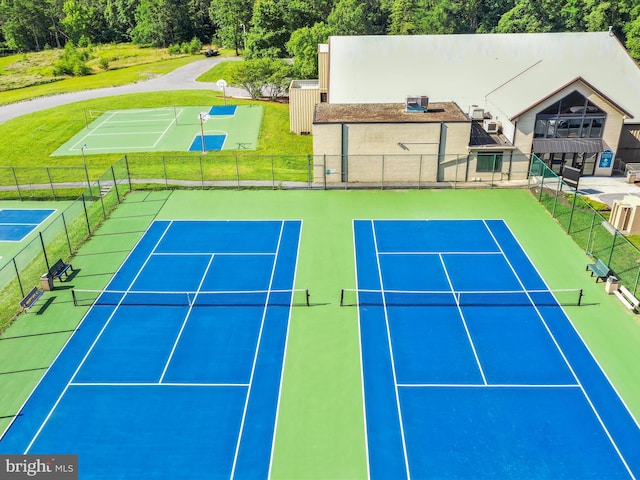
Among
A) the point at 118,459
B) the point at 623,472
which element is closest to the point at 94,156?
the point at 118,459

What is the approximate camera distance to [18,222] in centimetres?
2934

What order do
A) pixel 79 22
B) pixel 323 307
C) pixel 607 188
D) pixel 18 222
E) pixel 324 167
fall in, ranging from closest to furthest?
pixel 323 307
pixel 18 222
pixel 607 188
pixel 324 167
pixel 79 22

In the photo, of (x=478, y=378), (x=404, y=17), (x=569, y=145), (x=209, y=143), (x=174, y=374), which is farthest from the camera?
(x=404, y=17)

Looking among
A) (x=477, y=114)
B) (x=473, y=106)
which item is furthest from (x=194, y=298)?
(x=473, y=106)

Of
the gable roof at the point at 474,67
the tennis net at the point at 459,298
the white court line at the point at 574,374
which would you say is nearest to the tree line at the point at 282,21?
the gable roof at the point at 474,67

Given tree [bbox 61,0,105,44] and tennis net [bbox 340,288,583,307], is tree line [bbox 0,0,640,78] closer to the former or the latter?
tree [bbox 61,0,105,44]

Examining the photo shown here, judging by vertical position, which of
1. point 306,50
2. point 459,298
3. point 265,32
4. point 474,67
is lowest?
point 459,298

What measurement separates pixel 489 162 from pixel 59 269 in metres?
23.8

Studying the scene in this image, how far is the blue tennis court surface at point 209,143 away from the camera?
40406 millimetres

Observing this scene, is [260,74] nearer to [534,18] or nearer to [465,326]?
[534,18]

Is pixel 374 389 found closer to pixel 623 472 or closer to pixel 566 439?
pixel 566 439

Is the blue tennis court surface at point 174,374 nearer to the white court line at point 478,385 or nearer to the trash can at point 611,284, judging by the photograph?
the white court line at point 478,385

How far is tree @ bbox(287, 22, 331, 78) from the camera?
54.0 m

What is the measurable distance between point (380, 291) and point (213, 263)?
7.61 meters
